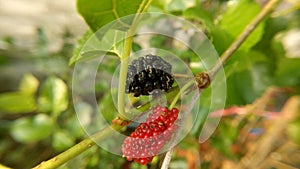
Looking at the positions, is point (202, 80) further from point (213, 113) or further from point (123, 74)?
point (213, 113)

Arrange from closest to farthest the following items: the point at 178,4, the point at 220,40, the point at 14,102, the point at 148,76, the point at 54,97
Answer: the point at 148,76 < the point at 220,40 < the point at 178,4 < the point at 14,102 < the point at 54,97

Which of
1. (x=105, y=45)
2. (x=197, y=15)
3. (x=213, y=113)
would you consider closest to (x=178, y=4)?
(x=197, y=15)

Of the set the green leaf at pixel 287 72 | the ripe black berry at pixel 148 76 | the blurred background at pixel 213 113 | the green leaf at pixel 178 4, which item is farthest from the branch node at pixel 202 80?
the green leaf at pixel 287 72

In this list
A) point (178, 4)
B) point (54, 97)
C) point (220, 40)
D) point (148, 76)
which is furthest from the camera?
point (54, 97)

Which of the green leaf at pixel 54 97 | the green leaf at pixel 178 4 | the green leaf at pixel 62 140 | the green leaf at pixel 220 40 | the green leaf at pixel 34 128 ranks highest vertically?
the green leaf at pixel 178 4

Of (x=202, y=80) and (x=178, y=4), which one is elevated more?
(x=178, y=4)

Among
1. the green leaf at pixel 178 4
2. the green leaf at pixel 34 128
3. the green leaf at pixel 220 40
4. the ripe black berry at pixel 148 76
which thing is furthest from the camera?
the green leaf at pixel 34 128

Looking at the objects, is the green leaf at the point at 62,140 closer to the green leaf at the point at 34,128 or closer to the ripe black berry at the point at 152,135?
the green leaf at the point at 34,128

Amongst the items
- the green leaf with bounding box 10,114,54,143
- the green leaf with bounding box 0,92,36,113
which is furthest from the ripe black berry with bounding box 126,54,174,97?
the green leaf with bounding box 10,114,54,143
